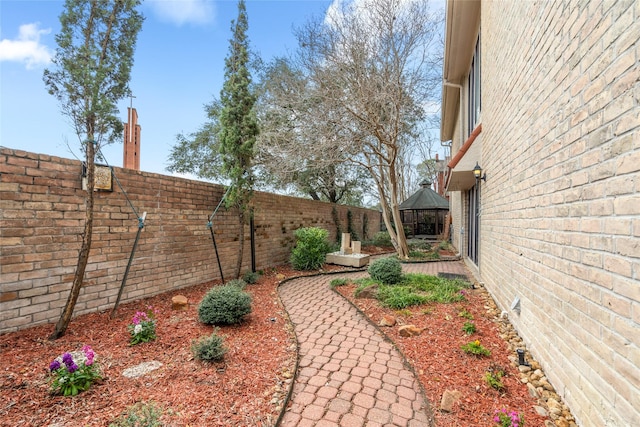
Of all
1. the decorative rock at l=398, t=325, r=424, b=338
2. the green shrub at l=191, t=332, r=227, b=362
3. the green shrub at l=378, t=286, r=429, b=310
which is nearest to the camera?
the green shrub at l=191, t=332, r=227, b=362

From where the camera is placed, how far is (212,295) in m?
3.96

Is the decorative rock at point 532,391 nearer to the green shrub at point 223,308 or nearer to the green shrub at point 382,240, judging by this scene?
the green shrub at point 223,308

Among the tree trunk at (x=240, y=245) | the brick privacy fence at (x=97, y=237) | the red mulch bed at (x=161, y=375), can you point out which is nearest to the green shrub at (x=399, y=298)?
the red mulch bed at (x=161, y=375)

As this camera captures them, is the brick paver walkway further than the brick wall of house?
Yes

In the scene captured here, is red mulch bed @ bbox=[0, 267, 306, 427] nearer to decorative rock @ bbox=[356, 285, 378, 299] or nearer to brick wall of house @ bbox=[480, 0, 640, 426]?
decorative rock @ bbox=[356, 285, 378, 299]

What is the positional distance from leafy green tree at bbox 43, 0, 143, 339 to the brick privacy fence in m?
0.42

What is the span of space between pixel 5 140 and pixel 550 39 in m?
5.55

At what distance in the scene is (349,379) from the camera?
2.75 meters

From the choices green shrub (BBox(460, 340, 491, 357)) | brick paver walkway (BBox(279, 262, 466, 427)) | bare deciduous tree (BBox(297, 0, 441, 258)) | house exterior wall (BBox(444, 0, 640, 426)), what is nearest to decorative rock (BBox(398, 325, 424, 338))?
brick paver walkway (BBox(279, 262, 466, 427))

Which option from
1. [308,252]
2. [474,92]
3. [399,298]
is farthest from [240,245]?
[474,92]

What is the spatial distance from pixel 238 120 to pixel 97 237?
11.8 feet

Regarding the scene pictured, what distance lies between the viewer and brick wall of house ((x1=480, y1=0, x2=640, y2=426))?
1502 mm

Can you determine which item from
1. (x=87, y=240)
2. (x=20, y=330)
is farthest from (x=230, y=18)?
(x=20, y=330)

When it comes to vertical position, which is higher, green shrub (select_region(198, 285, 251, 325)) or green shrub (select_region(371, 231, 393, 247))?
green shrub (select_region(371, 231, 393, 247))
